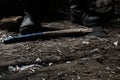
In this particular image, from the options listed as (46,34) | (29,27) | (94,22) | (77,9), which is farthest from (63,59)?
(77,9)

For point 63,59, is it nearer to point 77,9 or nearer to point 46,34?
point 46,34

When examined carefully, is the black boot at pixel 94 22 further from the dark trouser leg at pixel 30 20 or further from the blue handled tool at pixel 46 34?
the dark trouser leg at pixel 30 20

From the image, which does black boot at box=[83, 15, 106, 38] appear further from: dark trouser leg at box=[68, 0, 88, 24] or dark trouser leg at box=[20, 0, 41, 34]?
dark trouser leg at box=[20, 0, 41, 34]

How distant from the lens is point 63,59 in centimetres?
195

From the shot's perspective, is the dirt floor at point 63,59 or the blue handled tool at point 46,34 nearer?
the dirt floor at point 63,59

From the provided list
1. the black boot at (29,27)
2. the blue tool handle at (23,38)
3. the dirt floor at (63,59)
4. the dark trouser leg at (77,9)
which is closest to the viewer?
the dirt floor at (63,59)

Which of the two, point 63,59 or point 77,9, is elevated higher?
point 77,9

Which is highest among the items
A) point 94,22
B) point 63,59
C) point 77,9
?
point 77,9

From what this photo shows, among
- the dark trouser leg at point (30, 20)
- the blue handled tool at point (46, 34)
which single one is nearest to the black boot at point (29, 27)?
the dark trouser leg at point (30, 20)

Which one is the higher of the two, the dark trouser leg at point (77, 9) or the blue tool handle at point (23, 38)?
the dark trouser leg at point (77, 9)

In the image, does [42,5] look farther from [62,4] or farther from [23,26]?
[23,26]

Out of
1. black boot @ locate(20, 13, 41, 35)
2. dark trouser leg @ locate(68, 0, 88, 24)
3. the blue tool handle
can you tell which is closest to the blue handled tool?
the blue tool handle

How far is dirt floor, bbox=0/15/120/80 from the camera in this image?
1.73 meters

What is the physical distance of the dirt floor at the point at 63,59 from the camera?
5.67ft
